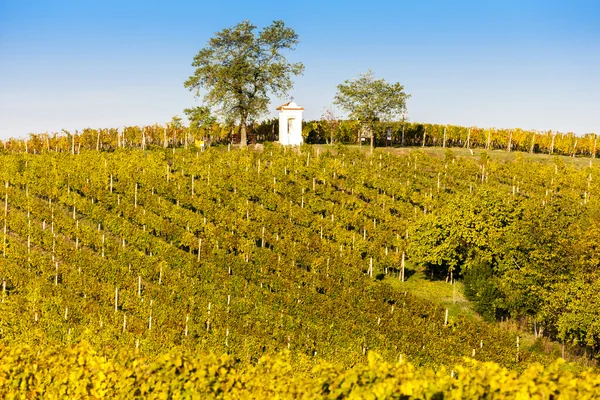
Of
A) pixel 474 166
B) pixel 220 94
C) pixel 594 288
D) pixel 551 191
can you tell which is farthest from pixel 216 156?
pixel 594 288

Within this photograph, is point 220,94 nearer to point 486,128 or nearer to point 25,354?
point 486,128

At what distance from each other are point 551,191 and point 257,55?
33.4 metres

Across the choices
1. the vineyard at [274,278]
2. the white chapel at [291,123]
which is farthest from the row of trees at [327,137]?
the vineyard at [274,278]

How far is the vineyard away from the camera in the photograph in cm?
1375

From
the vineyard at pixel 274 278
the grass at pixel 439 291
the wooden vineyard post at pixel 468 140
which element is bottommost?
the grass at pixel 439 291

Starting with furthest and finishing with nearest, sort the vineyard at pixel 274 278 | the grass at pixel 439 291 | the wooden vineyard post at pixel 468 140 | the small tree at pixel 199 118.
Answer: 1. the wooden vineyard post at pixel 468 140
2. the small tree at pixel 199 118
3. the grass at pixel 439 291
4. the vineyard at pixel 274 278

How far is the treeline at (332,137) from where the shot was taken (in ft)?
229

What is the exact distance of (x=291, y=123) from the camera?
7012 centimetres

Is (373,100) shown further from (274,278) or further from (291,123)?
(274,278)

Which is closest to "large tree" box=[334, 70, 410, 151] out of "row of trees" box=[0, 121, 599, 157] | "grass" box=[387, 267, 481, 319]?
"row of trees" box=[0, 121, 599, 157]

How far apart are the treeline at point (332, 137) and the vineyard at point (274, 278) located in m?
15.3

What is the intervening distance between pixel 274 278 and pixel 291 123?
37.8 m

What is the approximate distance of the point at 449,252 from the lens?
38.9 meters

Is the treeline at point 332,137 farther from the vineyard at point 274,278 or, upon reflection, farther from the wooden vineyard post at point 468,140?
the vineyard at point 274,278
